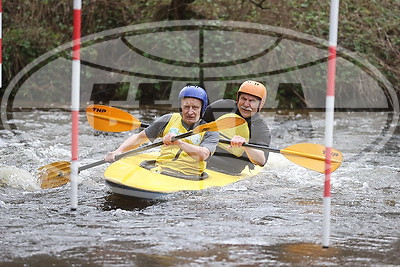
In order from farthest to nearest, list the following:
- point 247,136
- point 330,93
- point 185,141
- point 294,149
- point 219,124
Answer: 1. point 247,136
2. point 185,141
3. point 219,124
4. point 294,149
5. point 330,93

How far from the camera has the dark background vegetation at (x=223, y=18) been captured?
1232 cm

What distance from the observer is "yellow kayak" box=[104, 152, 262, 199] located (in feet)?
16.1

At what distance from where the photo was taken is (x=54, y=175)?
545 centimetres

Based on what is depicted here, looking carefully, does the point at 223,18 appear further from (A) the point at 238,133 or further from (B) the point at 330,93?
(B) the point at 330,93

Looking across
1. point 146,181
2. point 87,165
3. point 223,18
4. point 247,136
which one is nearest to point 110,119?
point 87,165

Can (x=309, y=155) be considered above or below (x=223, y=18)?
below

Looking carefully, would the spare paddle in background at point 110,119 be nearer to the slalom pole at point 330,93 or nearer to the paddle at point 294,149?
the paddle at point 294,149

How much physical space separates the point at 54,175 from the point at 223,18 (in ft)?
26.1

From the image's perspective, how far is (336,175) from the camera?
21.4 feet

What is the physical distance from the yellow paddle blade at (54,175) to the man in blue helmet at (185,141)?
0.42 m

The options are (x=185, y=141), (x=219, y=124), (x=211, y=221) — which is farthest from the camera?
(x=185, y=141)

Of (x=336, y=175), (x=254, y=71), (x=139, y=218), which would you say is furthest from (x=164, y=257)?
(x=254, y=71)

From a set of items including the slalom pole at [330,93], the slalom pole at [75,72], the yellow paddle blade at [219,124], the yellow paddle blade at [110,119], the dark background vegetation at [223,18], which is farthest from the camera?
the dark background vegetation at [223,18]

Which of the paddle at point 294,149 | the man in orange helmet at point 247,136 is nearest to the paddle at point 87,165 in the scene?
the paddle at point 294,149
